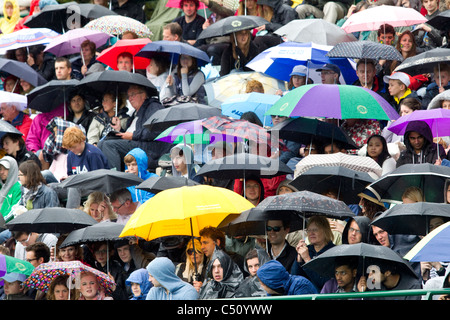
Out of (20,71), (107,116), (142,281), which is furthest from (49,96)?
(142,281)

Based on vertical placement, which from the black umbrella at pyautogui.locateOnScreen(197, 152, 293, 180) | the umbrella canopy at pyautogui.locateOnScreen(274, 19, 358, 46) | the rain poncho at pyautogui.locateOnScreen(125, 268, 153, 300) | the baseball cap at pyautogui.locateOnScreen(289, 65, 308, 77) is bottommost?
the rain poncho at pyautogui.locateOnScreen(125, 268, 153, 300)

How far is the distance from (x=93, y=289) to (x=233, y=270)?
1.91 meters

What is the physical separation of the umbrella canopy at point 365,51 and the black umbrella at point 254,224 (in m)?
4.03

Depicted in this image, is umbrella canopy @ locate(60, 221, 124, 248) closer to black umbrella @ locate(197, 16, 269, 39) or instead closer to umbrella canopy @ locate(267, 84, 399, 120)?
umbrella canopy @ locate(267, 84, 399, 120)

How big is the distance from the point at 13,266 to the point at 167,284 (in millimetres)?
2307

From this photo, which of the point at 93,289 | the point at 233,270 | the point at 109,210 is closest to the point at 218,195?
the point at 233,270

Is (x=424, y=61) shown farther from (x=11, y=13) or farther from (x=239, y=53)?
(x=11, y=13)

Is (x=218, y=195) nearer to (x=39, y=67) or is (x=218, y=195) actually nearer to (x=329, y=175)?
(x=329, y=175)

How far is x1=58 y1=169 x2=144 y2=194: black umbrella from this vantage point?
13633mm

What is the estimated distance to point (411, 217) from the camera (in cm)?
1070

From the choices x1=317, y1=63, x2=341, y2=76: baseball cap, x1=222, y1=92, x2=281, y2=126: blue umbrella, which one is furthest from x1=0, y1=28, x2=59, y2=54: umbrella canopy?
x1=317, y1=63, x2=341, y2=76: baseball cap

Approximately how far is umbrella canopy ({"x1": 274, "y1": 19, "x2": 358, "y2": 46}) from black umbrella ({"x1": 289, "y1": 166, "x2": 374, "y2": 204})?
15.5 ft

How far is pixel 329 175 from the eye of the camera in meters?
12.4

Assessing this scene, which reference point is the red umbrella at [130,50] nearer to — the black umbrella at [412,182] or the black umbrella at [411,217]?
the black umbrella at [412,182]
